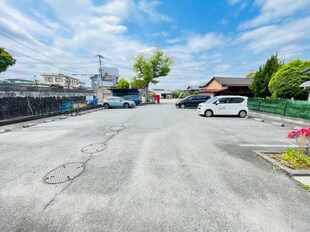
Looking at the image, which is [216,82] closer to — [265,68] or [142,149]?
[265,68]

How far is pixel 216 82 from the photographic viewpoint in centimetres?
2798

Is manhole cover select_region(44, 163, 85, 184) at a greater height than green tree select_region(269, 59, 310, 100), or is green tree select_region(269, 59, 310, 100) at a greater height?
green tree select_region(269, 59, 310, 100)

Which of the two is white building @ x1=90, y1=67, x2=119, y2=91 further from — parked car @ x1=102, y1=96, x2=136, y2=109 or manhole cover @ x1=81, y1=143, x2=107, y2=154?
manhole cover @ x1=81, y1=143, x2=107, y2=154

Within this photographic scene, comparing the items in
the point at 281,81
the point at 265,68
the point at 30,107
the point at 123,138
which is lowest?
the point at 123,138

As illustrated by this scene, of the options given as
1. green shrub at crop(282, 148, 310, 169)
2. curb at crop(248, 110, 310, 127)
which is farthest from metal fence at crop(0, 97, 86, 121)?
curb at crop(248, 110, 310, 127)

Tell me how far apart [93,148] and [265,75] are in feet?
67.9

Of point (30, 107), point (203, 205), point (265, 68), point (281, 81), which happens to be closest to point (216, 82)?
point (265, 68)

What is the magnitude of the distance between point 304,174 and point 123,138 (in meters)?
5.25

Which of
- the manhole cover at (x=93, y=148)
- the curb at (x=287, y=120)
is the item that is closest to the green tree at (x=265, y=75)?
the curb at (x=287, y=120)

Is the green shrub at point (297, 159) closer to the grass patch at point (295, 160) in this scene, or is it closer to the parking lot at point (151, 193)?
the grass patch at point (295, 160)

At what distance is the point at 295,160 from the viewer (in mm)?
3744

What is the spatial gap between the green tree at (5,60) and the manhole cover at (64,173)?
3831 cm

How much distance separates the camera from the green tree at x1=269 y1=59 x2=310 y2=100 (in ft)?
41.5

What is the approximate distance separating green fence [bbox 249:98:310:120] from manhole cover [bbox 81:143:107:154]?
36.2ft
